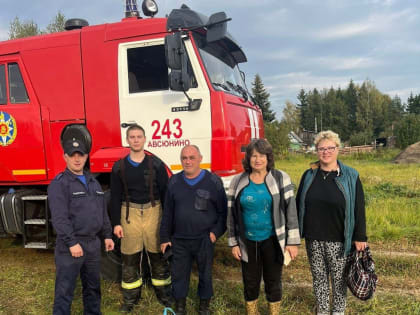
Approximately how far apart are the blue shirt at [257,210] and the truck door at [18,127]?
2665 mm

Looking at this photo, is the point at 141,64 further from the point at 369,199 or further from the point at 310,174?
the point at 369,199

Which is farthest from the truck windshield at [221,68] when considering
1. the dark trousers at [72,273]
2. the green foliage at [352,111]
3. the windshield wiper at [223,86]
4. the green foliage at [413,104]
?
the green foliage at [413,104]

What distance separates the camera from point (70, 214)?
9.14 feet

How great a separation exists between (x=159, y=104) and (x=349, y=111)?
73015 mm

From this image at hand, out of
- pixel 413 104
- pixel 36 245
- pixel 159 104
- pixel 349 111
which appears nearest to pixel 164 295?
pixel 36 245

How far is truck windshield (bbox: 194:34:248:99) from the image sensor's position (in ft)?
12.5

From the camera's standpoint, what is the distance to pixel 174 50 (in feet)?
11.1

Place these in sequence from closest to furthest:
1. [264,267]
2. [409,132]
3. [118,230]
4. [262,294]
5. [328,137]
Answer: [328,137]
[264,267]
[118,230]
[262,294]
[409,132]

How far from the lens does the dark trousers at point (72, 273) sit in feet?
9.12

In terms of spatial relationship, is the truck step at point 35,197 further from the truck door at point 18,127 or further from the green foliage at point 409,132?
the green foliage at point 409,132

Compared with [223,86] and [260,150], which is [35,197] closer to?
[223,86]

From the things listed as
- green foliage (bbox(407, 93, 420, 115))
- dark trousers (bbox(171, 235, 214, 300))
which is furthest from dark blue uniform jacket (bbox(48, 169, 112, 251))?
green foliage (bbox(407, 93, 420, 115))

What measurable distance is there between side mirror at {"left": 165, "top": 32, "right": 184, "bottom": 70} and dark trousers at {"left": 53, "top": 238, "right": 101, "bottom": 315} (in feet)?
5.92

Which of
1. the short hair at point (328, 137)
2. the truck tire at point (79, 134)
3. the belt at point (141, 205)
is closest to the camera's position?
the short hair at point (328, 137)
